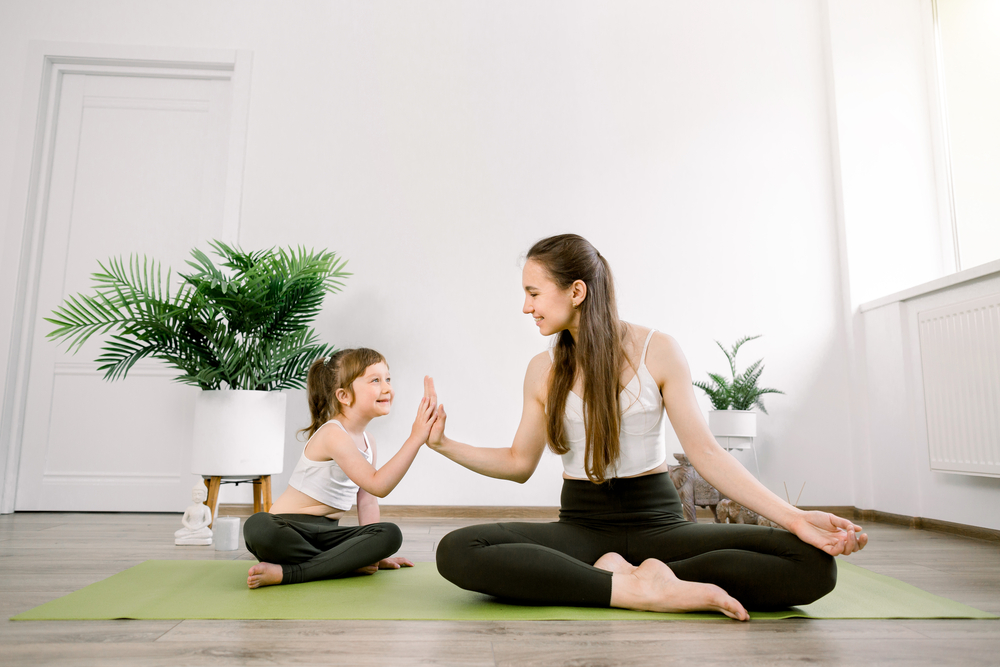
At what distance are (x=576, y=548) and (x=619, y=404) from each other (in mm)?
324

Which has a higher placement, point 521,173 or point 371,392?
point 521,173

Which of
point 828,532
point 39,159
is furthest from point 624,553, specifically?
point 39,159

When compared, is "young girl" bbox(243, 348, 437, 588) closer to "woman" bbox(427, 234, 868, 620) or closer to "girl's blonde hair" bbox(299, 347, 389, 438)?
"girl's blonde hair" bbox(299, 347, 389, 438)

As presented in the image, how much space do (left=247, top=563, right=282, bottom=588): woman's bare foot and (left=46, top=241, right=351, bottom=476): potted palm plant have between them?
1062mm

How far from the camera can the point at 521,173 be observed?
3416 millimetres

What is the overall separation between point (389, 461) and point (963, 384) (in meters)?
2.27

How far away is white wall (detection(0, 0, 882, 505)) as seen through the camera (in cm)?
326

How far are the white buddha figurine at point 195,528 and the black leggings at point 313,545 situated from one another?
0.74m

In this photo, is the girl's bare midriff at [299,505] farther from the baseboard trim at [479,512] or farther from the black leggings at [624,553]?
the baseboard trim at [479,512]

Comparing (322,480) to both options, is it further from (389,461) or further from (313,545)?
(389,461)

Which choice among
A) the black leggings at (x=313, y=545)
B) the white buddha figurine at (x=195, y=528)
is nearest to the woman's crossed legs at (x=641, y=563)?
the black leggings at (x=313, y=545)

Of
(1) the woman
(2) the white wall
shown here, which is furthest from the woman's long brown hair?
(2) the white wall

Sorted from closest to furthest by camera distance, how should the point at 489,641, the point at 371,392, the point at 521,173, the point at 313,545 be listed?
the point at 489,641 → the point at 313,545 → the point at 371,392 → the point at 521,173

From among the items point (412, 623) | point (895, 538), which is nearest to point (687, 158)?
point (895, 538)
